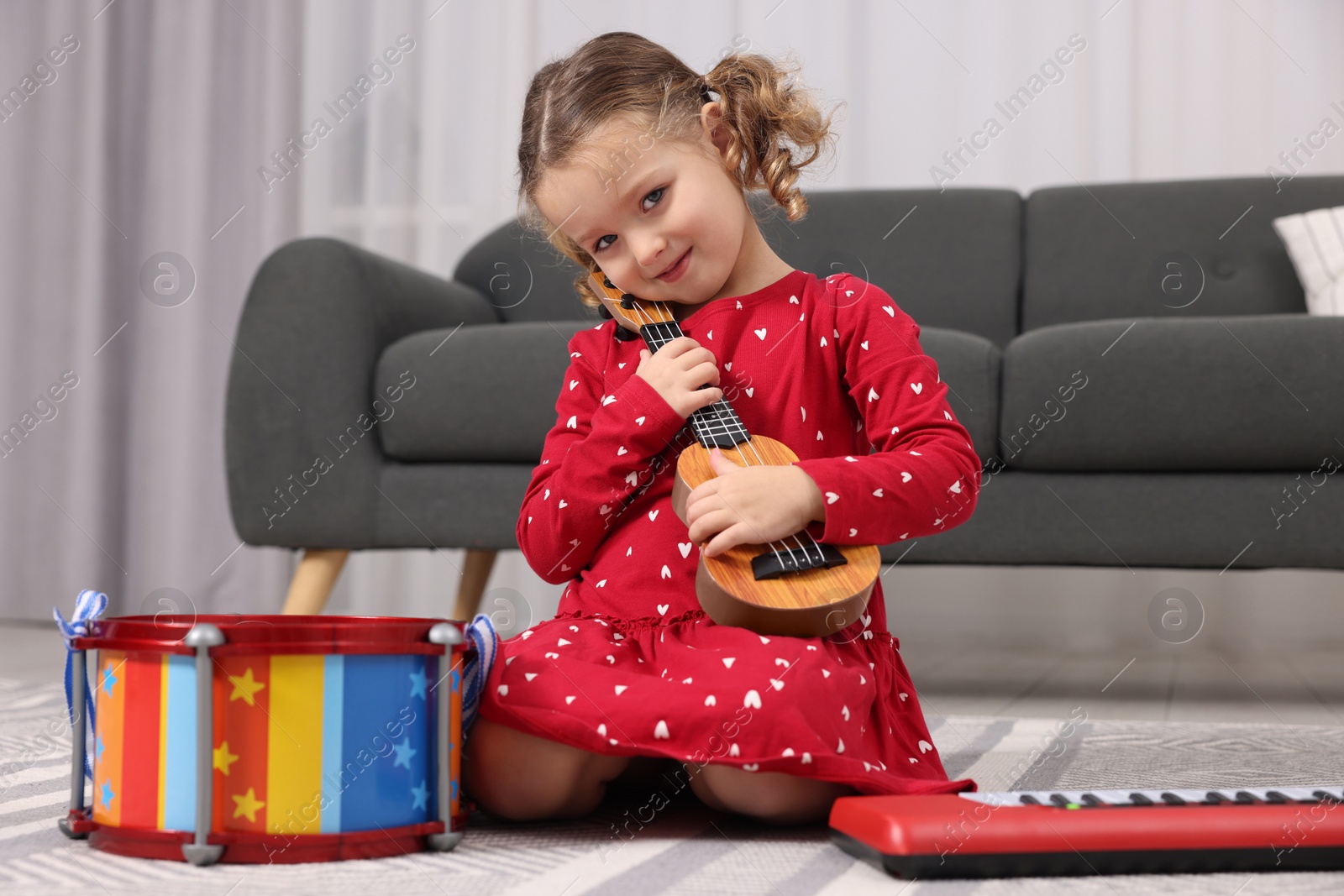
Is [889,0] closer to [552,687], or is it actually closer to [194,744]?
[552,687]

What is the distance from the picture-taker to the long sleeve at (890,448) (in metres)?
0.83

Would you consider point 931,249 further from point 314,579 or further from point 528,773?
point 528,773

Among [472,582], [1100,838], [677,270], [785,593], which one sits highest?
[677,270]

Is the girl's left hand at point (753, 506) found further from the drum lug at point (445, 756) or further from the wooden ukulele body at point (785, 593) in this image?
the drum lug at point (445, 756)

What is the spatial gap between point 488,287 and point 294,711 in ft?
5.51

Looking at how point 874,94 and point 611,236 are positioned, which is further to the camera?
point 874,94

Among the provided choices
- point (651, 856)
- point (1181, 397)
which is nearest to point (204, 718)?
point (651, 856)

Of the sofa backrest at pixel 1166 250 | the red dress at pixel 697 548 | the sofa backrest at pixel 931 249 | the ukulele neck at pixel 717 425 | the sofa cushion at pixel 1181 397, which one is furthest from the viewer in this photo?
the sofa backrest at pixel 931 249

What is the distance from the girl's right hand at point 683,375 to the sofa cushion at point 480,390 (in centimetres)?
73

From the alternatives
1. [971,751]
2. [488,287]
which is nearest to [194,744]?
[971,751]

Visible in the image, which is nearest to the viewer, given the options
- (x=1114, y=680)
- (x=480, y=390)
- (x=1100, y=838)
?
(x=1100, y=838)

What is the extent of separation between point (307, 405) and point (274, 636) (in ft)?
3.56

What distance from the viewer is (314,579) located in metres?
1.72

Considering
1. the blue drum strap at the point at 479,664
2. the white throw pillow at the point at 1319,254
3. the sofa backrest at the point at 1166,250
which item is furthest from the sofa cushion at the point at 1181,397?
the blue drum strap at the point at 479,664
